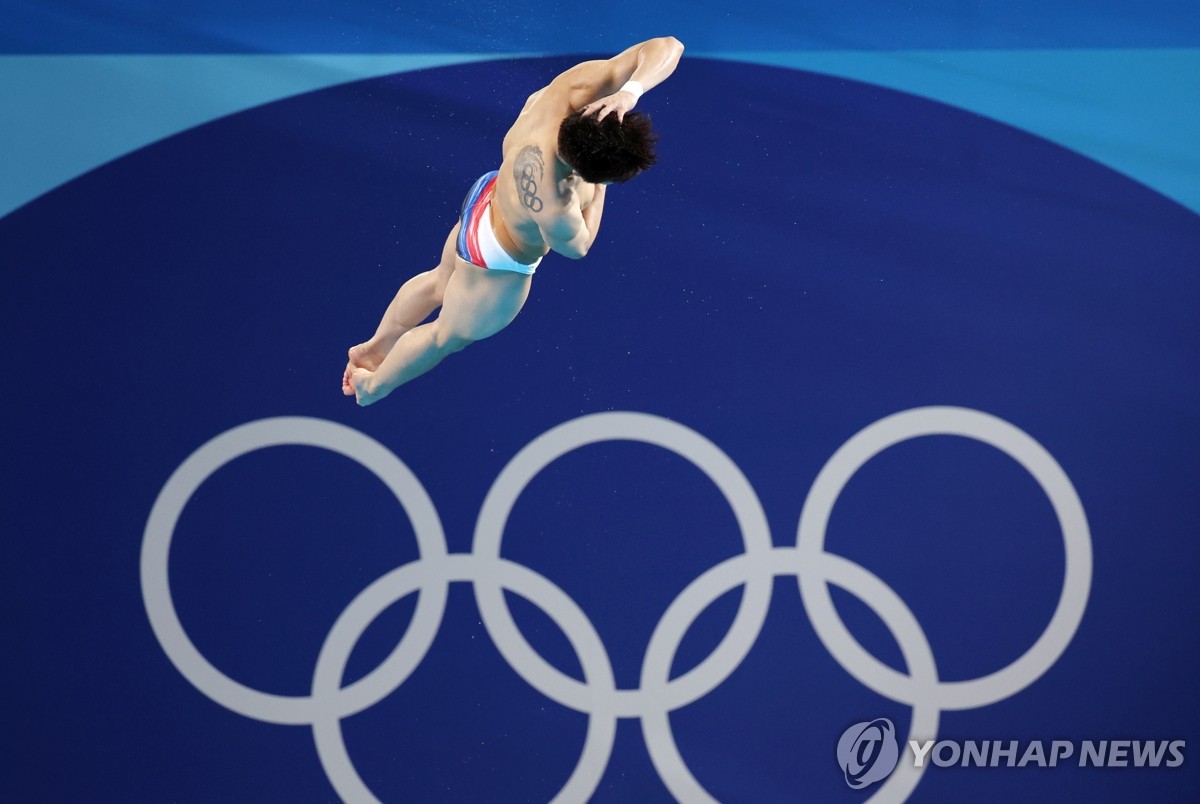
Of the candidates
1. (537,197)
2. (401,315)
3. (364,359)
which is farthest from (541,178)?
(364,359)

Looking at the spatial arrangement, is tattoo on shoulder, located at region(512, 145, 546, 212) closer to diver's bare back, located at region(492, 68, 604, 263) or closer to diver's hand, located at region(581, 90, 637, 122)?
diver's bare back, located at region(492, 68, 604, 263)

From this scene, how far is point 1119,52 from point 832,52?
1.22 meters

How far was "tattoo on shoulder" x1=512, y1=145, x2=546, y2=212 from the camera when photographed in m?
3.76

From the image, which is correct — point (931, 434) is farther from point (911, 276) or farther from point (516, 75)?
point (516, 75)

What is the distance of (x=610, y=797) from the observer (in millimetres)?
6012

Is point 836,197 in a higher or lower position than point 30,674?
higher

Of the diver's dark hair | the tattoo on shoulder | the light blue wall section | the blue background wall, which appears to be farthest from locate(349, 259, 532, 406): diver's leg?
the light blue wall section

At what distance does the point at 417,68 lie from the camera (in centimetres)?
571

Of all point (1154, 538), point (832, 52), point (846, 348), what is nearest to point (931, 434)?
point (846, 348)

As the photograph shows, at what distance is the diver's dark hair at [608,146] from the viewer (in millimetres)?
3455
